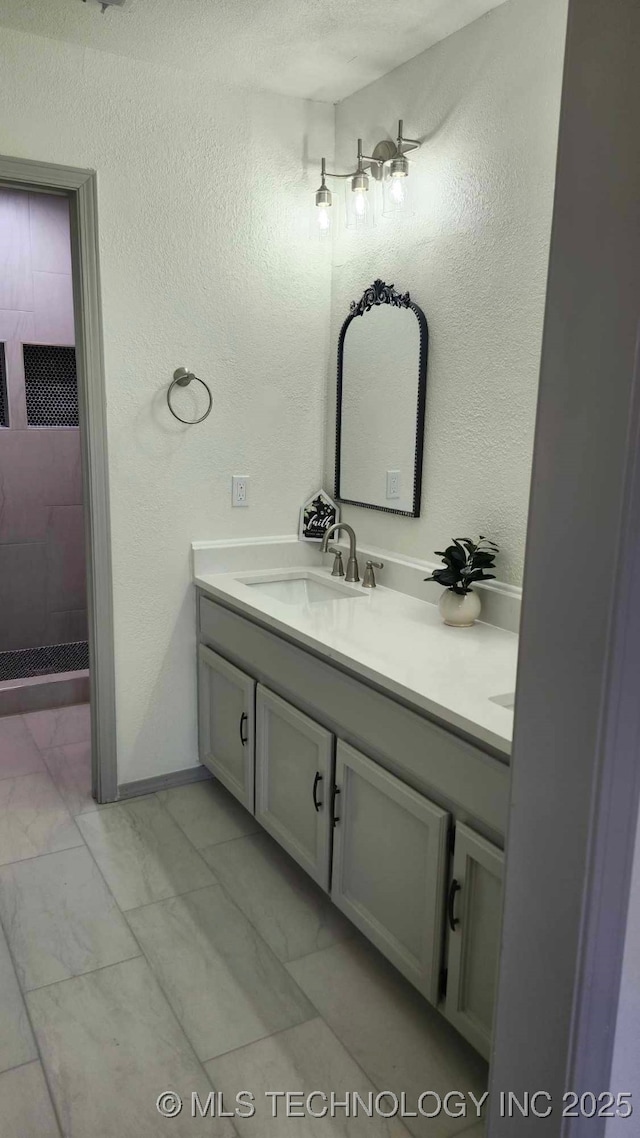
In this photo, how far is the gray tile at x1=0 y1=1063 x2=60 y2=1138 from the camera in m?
1.56

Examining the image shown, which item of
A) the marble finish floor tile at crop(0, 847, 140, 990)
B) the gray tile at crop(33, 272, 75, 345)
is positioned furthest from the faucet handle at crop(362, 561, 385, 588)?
the gray tile at crop(33, 272, 75, 345)

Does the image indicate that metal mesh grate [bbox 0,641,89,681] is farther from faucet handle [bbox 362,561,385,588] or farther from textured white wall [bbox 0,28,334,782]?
faucet handle [bbox 362,561,385,588]

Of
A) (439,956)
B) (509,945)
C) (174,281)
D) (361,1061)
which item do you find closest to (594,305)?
(509,945)

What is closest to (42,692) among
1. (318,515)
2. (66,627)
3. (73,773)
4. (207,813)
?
(66,627)

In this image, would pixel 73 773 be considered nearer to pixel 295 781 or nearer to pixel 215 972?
pixel 295 781

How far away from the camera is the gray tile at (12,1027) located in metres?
1.74

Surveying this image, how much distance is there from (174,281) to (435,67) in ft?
3.34

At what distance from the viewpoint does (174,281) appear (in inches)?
105

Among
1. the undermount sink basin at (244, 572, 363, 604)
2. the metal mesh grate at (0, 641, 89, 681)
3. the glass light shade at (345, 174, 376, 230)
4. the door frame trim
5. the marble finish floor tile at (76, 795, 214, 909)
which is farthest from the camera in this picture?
the metal mesh grate at (0, 641, 89, 681)

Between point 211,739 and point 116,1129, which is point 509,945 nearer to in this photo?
point 116,1129

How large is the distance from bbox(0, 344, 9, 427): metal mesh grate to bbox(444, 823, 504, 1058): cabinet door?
323 centimetres

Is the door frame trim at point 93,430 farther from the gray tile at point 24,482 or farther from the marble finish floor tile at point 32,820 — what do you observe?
the gray tile at point 24,482

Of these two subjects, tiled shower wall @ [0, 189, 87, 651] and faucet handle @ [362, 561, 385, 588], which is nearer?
faucet handle @ [362, 561, 385, 588]

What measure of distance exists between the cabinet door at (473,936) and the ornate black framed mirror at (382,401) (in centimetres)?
123
